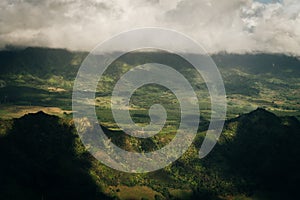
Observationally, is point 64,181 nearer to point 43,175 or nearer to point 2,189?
point 43,175

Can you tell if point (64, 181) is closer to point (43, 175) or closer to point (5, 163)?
point (43, 175)

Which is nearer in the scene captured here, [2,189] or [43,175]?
[2,189]

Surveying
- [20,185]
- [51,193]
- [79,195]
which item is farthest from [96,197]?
[20,185]

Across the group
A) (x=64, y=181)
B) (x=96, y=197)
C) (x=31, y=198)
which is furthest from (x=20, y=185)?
(x=96, y=197)

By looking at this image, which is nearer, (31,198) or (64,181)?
(31,198)

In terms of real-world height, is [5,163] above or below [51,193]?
above

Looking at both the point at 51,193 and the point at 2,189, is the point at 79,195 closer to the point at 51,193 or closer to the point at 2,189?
the point at 51,193

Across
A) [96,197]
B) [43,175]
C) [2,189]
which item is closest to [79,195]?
[96,197]
